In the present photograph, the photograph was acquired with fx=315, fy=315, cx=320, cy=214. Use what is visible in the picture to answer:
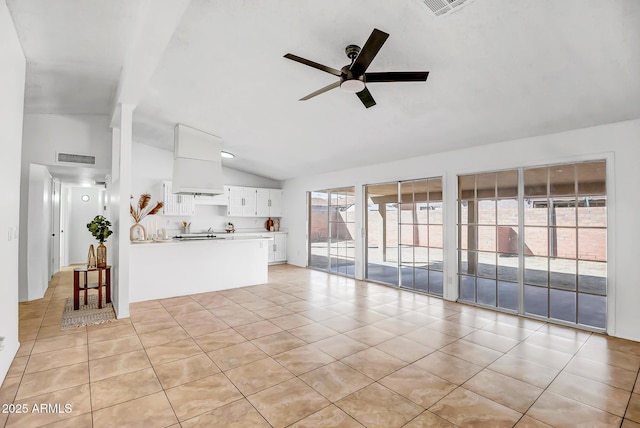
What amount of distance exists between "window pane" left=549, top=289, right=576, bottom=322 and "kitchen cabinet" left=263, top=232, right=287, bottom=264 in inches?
236

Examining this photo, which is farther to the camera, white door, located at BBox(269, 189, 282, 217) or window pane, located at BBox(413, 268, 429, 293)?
white door, located at BBox(269, 189, 282, 217)

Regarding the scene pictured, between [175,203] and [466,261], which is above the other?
[175,203]

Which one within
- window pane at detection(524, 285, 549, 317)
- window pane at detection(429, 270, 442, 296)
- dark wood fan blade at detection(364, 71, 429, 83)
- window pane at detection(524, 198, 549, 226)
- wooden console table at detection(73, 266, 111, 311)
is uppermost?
dark wood fan blade at detection(364, 71, 429, 83)

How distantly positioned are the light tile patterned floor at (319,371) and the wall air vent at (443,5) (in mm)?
2857

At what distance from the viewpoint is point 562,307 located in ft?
15.6

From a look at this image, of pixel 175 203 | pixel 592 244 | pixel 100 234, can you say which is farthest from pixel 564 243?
pixel 175 203

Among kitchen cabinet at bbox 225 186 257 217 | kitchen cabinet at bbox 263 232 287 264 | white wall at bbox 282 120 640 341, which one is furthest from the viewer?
kitchen cabinet at bbox 263 232 287 264

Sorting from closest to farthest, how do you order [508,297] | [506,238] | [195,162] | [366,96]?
1. [366,96]
2. [506,238]
3. [508,297]
4. [195,162]

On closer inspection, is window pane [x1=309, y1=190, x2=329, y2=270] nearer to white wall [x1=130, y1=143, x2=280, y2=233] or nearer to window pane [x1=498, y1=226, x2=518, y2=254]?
white wall [x1=130, y1=143, x2=280, y2=233]

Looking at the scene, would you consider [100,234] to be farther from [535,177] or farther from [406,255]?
[535,177]

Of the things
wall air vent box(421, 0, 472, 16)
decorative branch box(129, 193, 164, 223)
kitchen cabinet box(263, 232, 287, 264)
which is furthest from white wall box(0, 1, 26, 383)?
kitchen cabinet box(263, 232, 287, 264)

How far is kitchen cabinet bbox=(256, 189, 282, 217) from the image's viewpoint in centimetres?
845

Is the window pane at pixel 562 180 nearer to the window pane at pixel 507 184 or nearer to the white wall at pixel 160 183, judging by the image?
the window pane at pixel 507 184

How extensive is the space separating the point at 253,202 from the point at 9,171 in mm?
5748
